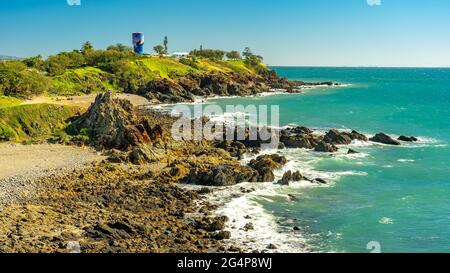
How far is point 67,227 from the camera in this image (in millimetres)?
25734

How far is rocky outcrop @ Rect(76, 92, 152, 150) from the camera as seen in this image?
154 ft

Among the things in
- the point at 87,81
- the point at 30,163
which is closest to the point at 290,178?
the point at 30,163

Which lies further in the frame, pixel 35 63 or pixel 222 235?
pixel 35 63

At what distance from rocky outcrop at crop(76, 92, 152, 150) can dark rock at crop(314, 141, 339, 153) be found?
19310 millimetres

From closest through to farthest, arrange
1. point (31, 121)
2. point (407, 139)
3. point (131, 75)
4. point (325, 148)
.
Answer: point (325, 148)
point (31, 121)
point (407, 139)
point (131, 75)

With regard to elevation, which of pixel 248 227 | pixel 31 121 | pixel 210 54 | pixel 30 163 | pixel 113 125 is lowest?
pixel 248 227

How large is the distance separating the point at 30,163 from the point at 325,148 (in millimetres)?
30953

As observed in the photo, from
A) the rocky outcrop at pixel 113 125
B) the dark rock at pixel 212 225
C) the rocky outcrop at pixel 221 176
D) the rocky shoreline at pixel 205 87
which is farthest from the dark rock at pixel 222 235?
the rocky shoreline at pixel 205 87

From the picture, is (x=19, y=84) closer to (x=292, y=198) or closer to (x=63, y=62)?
(x=63, y=62)

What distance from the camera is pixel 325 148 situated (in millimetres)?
52406

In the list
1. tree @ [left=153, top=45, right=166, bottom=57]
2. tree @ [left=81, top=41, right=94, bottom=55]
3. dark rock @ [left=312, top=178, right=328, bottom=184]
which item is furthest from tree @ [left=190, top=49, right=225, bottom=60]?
dark rock @ [left=312, top=178, right=328, bottom=184]

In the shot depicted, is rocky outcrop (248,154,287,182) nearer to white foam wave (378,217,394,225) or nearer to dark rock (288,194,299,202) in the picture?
dark rock (288,194,299,202)
